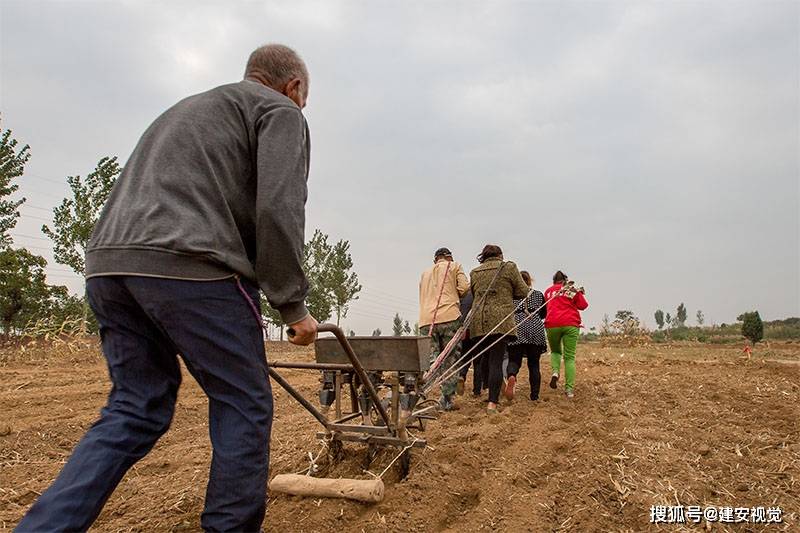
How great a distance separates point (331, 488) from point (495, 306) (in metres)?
3.77

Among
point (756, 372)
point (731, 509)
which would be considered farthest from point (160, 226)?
point (756, 372)

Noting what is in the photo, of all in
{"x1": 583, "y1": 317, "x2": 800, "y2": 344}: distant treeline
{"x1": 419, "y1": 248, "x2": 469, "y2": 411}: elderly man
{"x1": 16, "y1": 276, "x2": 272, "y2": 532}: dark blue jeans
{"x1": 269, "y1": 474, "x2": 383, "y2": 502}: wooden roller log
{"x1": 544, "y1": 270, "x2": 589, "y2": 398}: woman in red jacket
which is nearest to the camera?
{"x1": 16, "y1": 276, "x2": 272, "y2": 532}: dark blue jeans

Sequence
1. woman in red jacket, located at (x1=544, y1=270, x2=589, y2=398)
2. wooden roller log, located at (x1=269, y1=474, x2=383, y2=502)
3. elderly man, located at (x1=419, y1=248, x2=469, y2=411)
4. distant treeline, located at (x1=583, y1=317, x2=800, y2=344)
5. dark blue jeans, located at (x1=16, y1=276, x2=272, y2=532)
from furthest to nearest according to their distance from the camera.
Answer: distant treeline, located at (x1=583, y1=317, x2=800, y2=344)
woman in red jacket, located at (x1=544, y1=270, x2=589, y2=398)
elderly man, located at (x1=419, y1=248, x2=469, y2=411)
wooden roller log, located at (x1=269, y1=474, x2=383, y2=502)
dark blue jeans, located at (x1=16, y1=276, x2=272, y2=532)

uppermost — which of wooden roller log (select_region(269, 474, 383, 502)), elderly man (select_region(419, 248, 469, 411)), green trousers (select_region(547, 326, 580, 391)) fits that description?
elderly man (select_region(419, 248, 469, 411))

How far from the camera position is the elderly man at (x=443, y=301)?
6773 mm

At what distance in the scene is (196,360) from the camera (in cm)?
196

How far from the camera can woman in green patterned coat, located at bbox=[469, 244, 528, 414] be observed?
6344 mm

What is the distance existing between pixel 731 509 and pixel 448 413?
3386 mm

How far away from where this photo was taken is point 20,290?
16625 millimetres

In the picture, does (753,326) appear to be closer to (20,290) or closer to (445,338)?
(445,338)

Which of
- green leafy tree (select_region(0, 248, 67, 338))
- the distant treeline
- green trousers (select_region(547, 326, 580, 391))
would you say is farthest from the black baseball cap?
the distant treeline

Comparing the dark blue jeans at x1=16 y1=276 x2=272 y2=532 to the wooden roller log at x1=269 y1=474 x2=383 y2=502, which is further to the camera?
the wooden roller log at x1=269 y1=474 x2=383 y2=502

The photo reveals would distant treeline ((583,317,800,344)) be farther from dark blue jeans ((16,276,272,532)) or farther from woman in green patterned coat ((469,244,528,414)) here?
dark blue jeans ((16,276,272,532))

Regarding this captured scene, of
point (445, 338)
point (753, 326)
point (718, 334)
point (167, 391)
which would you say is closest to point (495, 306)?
point (445, 338)
